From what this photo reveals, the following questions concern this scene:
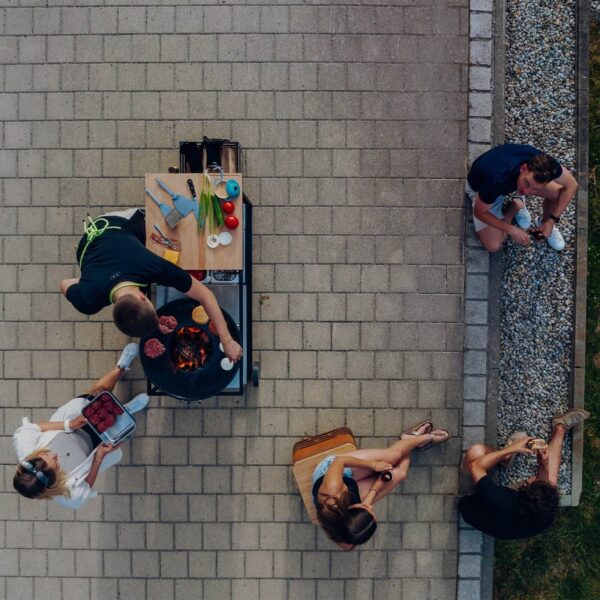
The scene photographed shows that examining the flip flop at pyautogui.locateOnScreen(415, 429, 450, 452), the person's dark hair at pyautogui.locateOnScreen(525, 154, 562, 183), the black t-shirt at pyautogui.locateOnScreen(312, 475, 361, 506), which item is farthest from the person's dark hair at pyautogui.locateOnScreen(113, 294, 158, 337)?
the person's dark hair at pyautogui.locateOnScreen(525, 154, 562, 183)

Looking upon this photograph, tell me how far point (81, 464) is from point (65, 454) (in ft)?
0.61

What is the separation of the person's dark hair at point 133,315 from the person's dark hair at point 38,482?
64.1 inches

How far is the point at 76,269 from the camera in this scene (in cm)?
600

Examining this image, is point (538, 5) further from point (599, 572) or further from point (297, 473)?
point (599, 572)

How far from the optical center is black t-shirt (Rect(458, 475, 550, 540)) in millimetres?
5324

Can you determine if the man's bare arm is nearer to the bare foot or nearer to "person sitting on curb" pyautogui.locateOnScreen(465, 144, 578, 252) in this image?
"person sitting on curb" pyautogui.locateOnScreen(465, 144, 578, 252)

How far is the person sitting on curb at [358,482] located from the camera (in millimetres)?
4621

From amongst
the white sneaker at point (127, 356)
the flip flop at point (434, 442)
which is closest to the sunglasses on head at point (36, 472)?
the white sneaker at point (127, 356)

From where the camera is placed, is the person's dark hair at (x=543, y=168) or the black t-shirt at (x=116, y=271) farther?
the person's dark hair at (x=543, y=168)

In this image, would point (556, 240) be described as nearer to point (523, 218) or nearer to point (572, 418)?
point (523, 218)

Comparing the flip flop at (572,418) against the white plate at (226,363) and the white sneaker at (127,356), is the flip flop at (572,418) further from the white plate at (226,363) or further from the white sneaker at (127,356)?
the white sneaker at (127,356)

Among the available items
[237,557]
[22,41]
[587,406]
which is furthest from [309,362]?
[22,41]

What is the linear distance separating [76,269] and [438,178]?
4.12m

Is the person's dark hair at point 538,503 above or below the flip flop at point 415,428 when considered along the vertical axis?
below
